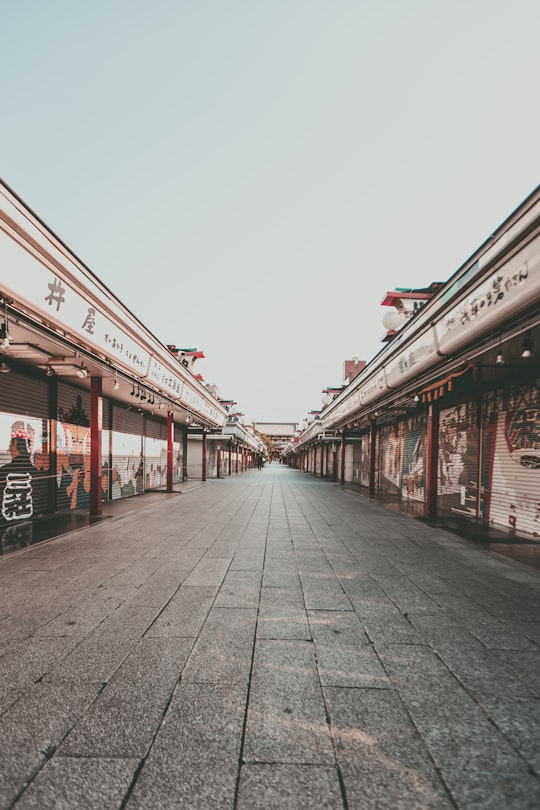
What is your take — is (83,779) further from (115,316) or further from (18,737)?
(115,316)

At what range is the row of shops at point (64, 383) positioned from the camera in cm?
557

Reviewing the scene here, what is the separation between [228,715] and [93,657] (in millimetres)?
1367

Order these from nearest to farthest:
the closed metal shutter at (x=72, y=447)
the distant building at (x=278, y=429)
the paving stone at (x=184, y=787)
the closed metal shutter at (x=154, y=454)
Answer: the paving stone at (x=184, y=787), the closed metal shutter at (x=72, y=447), the closed metal shutter at (x=154, y=454), the distant building at (x=278, y=429)

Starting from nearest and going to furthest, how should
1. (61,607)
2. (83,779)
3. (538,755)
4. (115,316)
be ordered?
(83,779), (538,755), (61,607), (115,316)

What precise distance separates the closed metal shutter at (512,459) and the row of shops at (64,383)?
9.03 m

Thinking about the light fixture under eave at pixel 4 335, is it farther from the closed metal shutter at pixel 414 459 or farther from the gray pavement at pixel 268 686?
the closed metal shutter at pixel 414 459

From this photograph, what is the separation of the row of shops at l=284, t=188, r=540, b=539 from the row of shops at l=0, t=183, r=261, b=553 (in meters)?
6.35

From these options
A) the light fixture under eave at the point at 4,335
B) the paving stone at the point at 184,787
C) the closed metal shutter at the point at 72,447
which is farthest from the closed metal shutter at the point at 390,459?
the paving stone at the point at 184,787

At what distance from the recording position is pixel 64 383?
38.1ft

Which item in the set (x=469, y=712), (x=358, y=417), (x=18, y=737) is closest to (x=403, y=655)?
(x=469, y=712)

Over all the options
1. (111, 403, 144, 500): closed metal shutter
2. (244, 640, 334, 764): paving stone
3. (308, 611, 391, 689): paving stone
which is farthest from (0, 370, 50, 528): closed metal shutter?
(244, 640, 334, 764): paving stone

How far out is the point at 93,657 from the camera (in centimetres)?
319

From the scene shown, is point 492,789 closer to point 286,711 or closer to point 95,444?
point 286,711

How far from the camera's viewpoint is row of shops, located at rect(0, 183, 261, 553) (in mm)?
5574
